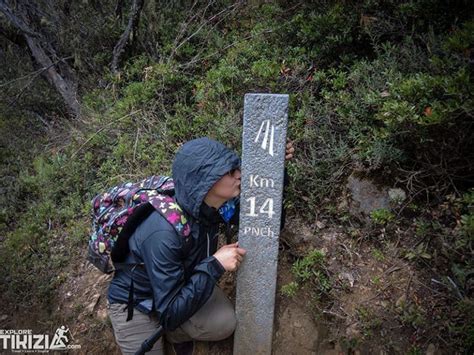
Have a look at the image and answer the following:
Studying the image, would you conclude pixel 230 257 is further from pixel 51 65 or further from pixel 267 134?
pixel 51 65

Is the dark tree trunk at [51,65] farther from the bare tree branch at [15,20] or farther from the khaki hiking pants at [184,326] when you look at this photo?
the khaki hiking pants at [184,326]

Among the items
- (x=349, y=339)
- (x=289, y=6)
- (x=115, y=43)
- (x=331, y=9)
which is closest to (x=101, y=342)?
(x=349, y=339)

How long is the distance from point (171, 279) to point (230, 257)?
16.1 inches

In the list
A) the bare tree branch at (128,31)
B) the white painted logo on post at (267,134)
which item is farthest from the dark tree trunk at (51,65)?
the white painted logo on post at (267,134)

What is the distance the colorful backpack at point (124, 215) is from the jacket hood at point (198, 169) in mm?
116

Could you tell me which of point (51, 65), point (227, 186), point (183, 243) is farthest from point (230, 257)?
point (51, 65)

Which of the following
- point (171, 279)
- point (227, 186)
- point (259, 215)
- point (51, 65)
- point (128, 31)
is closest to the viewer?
point (171, 279)

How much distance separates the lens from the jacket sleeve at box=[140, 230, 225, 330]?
7.30ft

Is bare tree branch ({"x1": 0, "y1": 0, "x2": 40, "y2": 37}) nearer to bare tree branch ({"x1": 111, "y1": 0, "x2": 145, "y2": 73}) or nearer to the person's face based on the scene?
bare tree branch ({"x1": 111, "y1": 0, "x2": 145, "y2": 73})

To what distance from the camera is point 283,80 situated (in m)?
4.01

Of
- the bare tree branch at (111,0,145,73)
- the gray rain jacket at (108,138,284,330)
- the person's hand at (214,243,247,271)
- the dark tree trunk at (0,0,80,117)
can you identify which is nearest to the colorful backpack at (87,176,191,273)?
the gray rain jacket at (108,138,284,330)

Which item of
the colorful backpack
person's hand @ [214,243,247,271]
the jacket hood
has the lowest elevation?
person's hand @ [214,243,247,271]

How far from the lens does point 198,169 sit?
2232 mm

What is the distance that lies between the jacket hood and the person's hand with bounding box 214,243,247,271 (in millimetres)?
309
